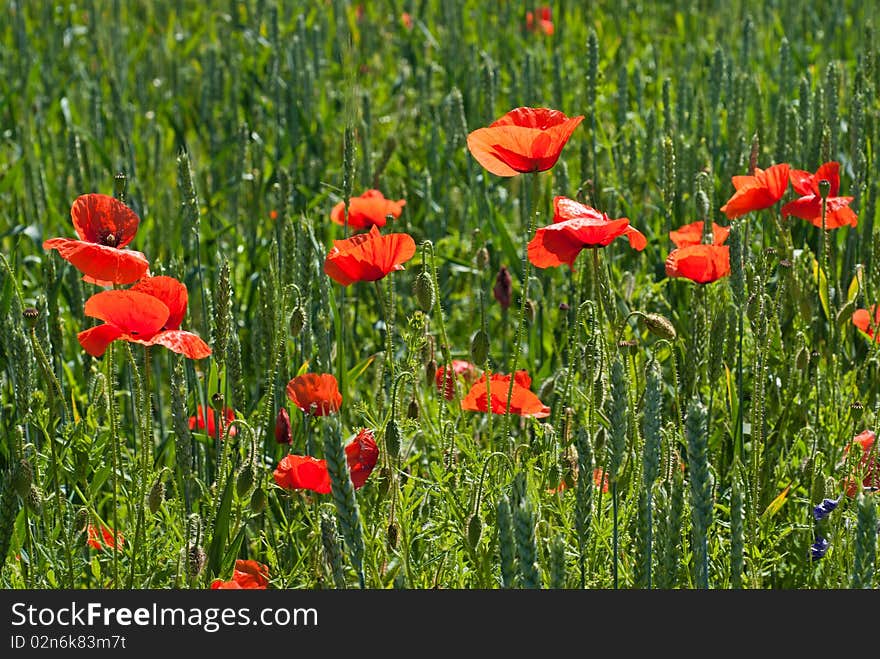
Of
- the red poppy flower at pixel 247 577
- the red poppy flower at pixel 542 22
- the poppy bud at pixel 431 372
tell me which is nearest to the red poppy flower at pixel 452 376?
the poppy bud at pixel 431 372

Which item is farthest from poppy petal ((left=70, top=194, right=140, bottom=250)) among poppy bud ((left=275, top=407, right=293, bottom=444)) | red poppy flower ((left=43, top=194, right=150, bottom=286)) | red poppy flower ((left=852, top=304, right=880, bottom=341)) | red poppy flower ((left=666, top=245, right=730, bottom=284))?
red poppy flower ((left=852, top=304, right=880, bottom=341))

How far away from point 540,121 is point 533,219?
17cm

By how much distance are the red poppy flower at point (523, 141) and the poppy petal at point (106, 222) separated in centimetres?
49

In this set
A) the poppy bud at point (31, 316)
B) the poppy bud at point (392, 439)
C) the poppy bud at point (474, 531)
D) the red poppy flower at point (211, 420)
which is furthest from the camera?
the red poppy flower at point (211, 420)

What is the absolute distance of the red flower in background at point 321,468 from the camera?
1621mm

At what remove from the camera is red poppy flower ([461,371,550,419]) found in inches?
72.4

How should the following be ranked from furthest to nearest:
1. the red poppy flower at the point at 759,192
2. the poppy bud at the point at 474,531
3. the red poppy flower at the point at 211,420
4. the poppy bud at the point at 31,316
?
1. the red poppy flower at the point at 759,192
2. the red poppy flower at the point at 211,420
3. the poppy bud at the point at 31,316
4. the poppy bud at the point at 474,531

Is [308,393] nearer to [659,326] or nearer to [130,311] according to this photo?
[130,311]

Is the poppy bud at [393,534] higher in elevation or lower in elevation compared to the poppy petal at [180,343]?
lower

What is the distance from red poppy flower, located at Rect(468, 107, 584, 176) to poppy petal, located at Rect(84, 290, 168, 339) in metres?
0.48

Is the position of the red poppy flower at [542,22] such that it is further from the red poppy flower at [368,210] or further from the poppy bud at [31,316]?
the poppy bud at [31,316]

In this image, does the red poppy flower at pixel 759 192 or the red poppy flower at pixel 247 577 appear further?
the red poppy flower at pixel 759 192

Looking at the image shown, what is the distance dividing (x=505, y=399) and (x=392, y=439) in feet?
1.00

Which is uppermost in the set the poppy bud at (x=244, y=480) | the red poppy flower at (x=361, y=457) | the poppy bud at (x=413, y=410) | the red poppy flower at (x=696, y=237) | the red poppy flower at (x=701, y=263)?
the red poppy flower at (x=701, y=263)
